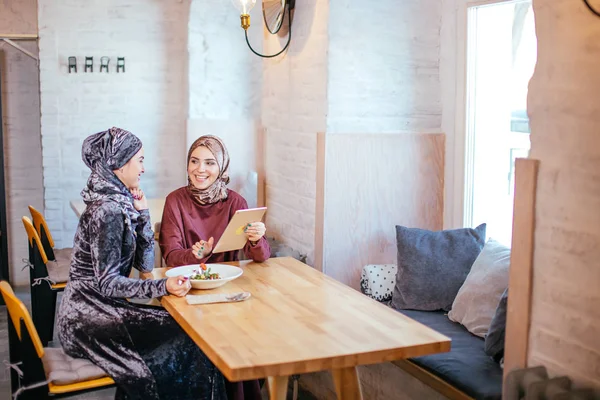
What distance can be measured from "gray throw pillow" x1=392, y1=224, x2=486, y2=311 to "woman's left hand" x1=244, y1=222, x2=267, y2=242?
72 centimetres

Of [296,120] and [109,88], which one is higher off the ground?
[109,88]

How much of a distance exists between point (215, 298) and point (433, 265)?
120cm

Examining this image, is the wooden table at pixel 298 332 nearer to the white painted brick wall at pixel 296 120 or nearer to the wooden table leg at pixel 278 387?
the wooden table leg at pixel 278 387

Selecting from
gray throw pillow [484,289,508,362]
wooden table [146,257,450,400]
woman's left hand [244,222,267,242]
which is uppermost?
woman's left hand [244,222,267,242]

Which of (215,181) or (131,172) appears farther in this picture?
(215,181)

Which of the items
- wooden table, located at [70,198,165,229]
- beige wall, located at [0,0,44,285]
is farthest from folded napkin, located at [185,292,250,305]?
beige wall, located at [0,0,44,285]

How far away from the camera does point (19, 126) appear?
20.1 ft

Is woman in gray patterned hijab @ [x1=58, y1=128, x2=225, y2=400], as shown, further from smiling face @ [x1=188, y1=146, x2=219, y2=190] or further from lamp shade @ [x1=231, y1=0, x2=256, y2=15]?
lamp shade @ [x1=231, y1=0, x2=256, y2=15]

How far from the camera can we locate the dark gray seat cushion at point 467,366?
109 inches

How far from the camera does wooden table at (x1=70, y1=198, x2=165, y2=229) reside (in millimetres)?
5000

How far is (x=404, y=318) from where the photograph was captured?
105 inches

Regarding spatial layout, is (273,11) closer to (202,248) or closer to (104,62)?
(202,248)

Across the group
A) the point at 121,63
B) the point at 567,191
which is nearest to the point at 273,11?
the point at 121,63

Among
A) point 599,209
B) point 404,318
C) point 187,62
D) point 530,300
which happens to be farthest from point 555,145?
point 187,62
